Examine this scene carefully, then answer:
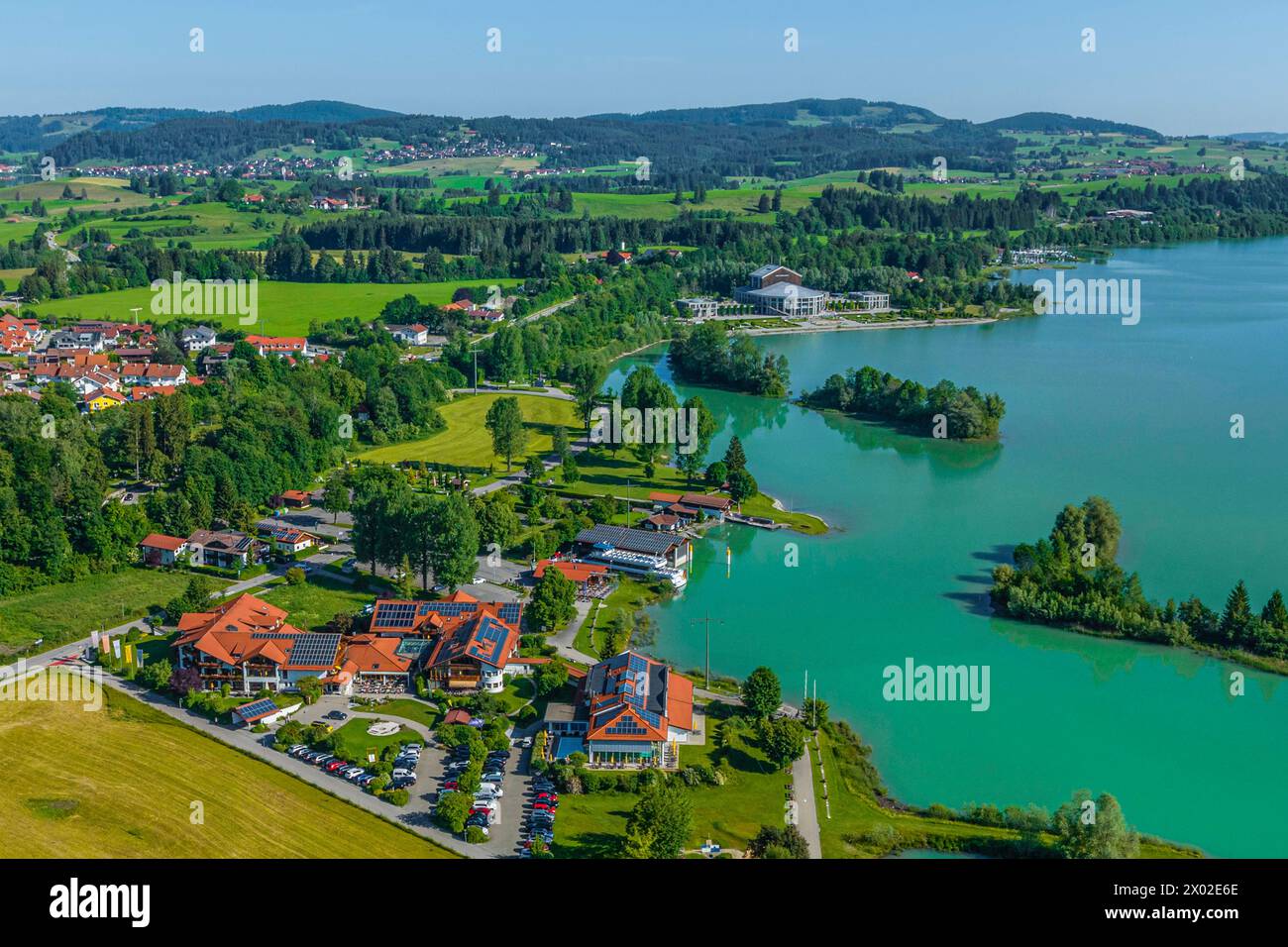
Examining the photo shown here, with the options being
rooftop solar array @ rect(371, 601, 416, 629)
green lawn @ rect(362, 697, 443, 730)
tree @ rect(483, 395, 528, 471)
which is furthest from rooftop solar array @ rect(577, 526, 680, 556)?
green lawn @ rect(362, 697, 443, 730)

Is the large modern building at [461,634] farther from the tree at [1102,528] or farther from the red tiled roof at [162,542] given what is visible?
the tree at [1102,528]

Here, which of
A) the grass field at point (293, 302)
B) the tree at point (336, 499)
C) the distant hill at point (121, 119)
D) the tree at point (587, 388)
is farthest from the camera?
the distant hill at point (121, 119)

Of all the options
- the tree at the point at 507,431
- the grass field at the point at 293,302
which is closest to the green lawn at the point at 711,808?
the tree at the point at 507,431

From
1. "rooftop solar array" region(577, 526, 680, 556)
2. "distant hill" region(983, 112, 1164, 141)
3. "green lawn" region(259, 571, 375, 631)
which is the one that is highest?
"distant hill" region(983, 112, 1164, 141)

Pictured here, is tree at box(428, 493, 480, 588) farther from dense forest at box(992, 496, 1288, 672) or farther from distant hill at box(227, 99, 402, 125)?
distant hill at box(227, 99, 402, 125)

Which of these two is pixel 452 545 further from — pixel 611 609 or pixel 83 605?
pixel 83 605

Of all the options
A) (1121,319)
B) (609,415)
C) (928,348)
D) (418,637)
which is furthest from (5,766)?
(1121,319)
